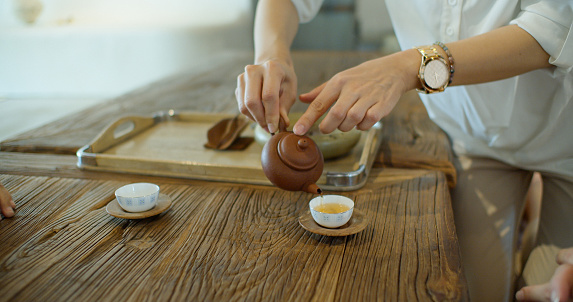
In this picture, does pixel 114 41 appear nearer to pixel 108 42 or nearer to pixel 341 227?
→ pixel 108 42

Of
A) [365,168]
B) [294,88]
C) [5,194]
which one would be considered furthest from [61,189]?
[365,168]

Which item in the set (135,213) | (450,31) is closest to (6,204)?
(135,213)

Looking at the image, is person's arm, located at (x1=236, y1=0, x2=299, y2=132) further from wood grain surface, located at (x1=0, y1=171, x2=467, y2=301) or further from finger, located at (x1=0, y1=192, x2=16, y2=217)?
finger, located at (x1=0, y1=192, x2=16, y2=217)

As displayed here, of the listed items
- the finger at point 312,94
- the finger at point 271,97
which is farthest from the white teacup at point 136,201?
the finger at point 312,94

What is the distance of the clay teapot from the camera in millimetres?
980

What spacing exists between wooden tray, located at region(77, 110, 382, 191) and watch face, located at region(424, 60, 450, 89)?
0.26 m

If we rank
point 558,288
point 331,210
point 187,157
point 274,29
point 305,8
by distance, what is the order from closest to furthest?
point 558,288 < point 331,210 < point 187,157 < point 274,29 < point 305,8

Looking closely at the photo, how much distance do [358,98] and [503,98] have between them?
1.96 ft

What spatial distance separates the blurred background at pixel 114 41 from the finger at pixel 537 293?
1.55 m

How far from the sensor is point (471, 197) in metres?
1.48

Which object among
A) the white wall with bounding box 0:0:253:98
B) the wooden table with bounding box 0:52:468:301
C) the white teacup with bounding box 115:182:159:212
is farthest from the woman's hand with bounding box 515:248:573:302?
the white wall with bounding box 0:0:253:98

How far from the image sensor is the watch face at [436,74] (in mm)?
1095

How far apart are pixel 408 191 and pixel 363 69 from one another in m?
0.32

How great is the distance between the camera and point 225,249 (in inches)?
34.4
